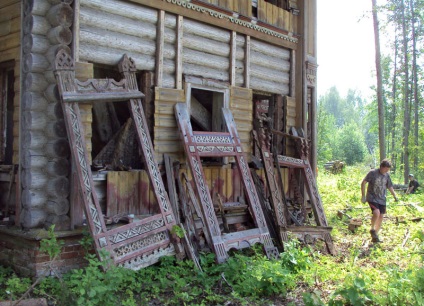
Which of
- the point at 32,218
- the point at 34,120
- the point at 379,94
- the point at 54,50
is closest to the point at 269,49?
the point at 54,50

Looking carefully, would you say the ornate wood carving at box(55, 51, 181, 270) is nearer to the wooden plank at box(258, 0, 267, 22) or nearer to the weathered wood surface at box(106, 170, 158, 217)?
the weathered wood surface at box(106, 170, 158, 217)

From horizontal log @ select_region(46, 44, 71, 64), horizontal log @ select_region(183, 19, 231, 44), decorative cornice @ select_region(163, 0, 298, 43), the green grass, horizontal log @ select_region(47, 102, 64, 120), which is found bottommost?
the green grass

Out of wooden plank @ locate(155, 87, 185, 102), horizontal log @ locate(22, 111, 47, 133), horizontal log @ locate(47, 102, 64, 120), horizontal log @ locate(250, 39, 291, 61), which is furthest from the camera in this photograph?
horizontal log @ locate(250, 39, 291, 61)

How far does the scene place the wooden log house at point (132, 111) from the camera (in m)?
6.22

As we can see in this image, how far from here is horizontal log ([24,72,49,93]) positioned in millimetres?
6203

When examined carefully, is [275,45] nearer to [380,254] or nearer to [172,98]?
[172,98]

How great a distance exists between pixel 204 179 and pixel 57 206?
2309 mm

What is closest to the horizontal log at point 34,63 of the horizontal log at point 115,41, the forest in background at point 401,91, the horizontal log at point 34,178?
the horizontal log at point 115,41

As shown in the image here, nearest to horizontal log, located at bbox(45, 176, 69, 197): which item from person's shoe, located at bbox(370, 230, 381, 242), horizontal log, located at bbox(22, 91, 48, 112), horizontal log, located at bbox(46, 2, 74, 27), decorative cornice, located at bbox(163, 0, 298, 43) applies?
horizontal log, located at bbox(22, 91, 48, 112)

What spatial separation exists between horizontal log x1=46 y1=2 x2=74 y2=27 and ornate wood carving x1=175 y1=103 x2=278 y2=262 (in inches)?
91.1

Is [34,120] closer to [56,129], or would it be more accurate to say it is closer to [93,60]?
[56,129]

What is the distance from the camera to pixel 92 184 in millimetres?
5945

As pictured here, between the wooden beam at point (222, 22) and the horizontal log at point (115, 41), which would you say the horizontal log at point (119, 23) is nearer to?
the horizontal log at point (115, 41)

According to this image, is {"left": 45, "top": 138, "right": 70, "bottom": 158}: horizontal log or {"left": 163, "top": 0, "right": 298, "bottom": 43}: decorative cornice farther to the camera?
{"left": 163, "top": 0, "right": 298, "bottom": 43}: decorative cornice
